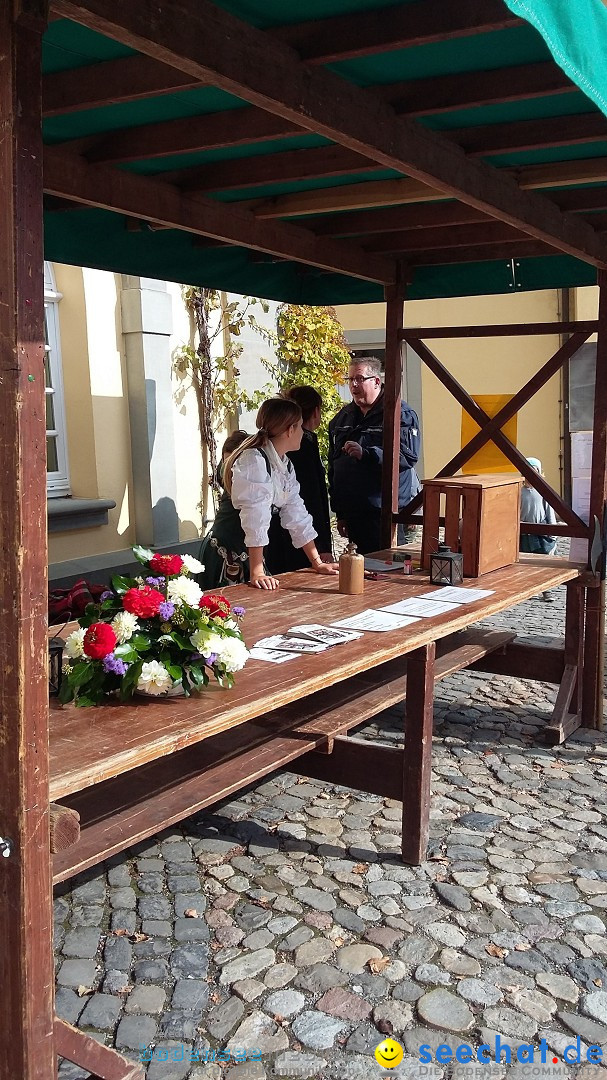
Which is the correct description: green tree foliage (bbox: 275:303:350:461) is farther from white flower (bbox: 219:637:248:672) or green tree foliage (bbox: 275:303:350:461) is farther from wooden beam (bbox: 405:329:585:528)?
white flower (bbox: 219:637:248:672)

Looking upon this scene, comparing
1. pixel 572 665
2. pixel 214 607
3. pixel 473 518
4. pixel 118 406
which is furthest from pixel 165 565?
pixel 118 406

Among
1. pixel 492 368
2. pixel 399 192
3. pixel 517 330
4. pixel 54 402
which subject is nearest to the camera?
pixel 399 192

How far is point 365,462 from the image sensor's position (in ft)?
20.0

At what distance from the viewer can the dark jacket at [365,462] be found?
6.10 m

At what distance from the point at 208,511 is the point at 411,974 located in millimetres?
6813

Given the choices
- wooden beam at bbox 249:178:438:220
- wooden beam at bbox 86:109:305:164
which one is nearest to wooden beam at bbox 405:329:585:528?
wooden beam at bbox 249:178:438:220

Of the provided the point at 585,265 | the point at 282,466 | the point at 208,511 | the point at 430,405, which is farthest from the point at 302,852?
the point at 430,405

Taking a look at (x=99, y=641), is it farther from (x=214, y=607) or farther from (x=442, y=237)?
(x=442, y=237)

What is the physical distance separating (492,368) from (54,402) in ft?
27.1

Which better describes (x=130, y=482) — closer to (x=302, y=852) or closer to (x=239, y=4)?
(x=302, y=852)

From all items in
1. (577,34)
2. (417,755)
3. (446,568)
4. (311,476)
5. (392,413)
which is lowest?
(417,755)

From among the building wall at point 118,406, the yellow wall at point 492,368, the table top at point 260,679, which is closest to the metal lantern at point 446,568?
Answer: the table top at point 260,679

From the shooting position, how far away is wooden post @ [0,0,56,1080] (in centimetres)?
178

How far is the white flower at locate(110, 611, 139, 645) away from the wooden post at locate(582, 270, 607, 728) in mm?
3207
